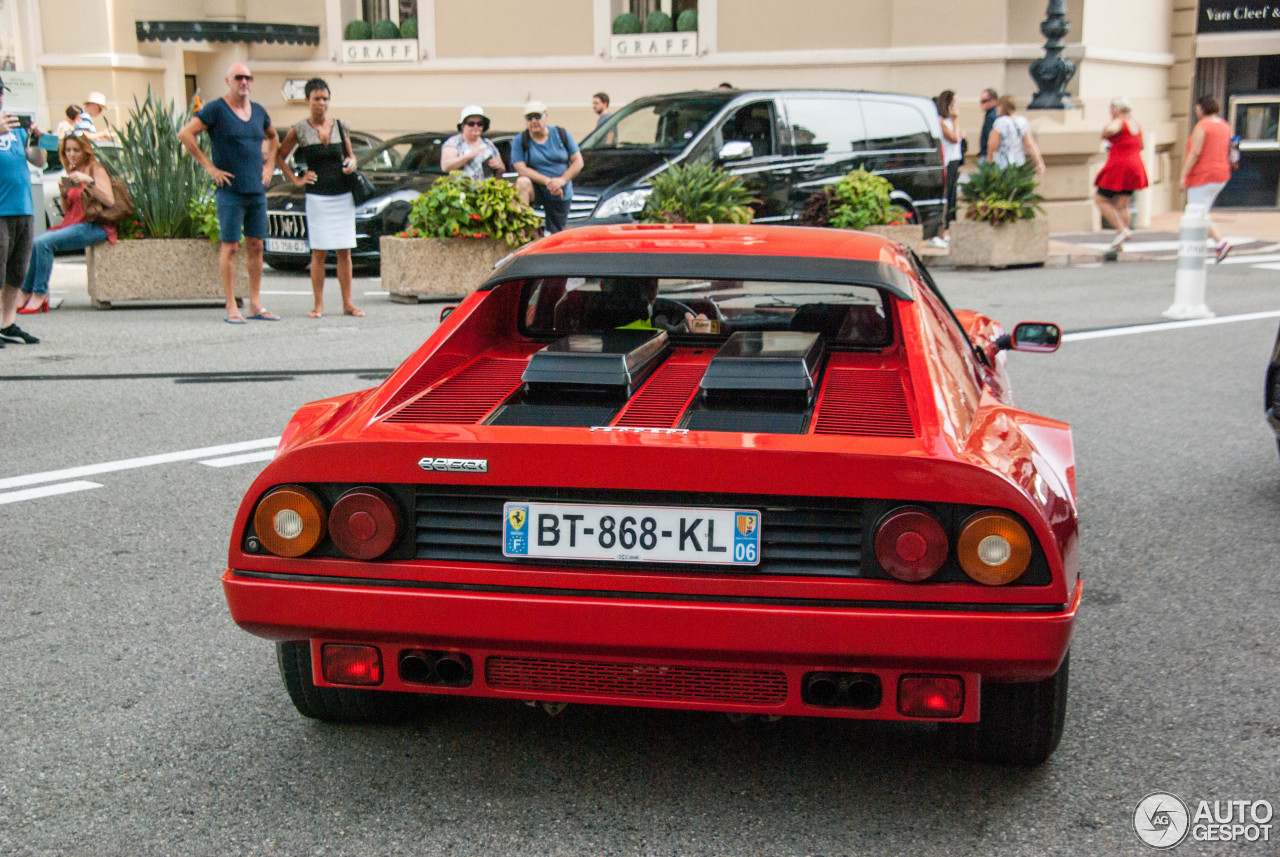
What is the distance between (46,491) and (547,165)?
7.89 metres

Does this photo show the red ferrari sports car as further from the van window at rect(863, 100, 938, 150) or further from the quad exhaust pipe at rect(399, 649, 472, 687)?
the van window at rect(863, 100, 938, 150)

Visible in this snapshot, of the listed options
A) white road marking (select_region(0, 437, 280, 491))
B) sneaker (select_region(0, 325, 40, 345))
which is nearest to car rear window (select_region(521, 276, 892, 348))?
white road marking (select_region(0, 437, 280, 491))

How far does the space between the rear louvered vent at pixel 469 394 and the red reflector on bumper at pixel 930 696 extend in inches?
42.5

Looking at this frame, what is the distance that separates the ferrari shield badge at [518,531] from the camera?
2820 millimetres

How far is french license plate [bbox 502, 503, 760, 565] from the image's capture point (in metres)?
2.76

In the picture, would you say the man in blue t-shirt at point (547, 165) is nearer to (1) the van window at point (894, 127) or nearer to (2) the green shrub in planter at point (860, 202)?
(2) the green shrub in planter at point (860, 202)

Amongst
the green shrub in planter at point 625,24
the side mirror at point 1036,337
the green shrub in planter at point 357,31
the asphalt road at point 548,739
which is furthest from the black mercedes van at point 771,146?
the green shrub in planter at point 357,31

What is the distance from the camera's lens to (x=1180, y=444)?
6.86 m

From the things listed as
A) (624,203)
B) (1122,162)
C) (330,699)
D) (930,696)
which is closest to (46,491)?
(330,699)

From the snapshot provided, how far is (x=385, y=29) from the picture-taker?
2541 centimetres

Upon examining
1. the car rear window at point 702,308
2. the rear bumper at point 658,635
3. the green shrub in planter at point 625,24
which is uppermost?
the green shrub in planter at point 625,24

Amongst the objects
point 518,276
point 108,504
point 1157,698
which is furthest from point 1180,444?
point 108,504

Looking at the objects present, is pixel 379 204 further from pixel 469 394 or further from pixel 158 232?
pixel 469 394

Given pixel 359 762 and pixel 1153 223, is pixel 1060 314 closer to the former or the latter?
pixel 359 762
